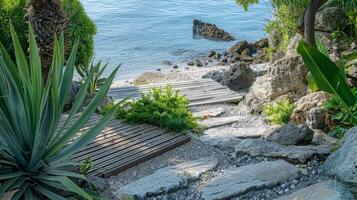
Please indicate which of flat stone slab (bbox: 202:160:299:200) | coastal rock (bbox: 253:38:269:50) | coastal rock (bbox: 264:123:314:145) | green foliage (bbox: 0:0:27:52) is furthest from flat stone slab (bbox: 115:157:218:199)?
coastal rock (bbox: 253:38:269:50)

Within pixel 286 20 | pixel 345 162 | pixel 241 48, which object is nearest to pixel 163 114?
pixel 345 162

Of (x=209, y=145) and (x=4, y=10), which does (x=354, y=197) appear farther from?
(x=4, y=10)

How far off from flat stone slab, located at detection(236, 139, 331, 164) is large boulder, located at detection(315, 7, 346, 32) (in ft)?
18.0

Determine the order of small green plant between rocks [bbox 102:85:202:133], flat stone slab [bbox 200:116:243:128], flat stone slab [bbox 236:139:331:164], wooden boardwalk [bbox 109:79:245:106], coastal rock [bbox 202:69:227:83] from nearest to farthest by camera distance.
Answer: flat stone slab [bbox 236:139:331:164], small green plant between rocks [bbox 102:85:202:133], flat stone slab [bbox 200:116:243:128], wooden boardwalk [bbox 109:79:245:106], coastal rock [bbox 202:69:227:83]

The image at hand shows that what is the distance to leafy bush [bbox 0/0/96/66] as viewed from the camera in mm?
8852

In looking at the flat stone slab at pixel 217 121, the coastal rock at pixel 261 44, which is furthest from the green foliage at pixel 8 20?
the coastal rock at pixel 261 44

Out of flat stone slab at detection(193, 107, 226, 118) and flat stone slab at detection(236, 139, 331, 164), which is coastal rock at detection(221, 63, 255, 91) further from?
flat stone slab at detection(236, 139, 331, 164)

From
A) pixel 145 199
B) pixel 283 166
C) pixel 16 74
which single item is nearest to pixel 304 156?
pixel 283 166

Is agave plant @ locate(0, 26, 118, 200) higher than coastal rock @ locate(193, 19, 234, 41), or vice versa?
agave plant @ locate(0, 26, 118, 200)

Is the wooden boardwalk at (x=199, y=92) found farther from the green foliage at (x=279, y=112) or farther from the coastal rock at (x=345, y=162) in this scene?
the coastal rock at (x=345, y=162)

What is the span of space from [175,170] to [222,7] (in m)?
20.8

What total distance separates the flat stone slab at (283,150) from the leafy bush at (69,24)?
4.25m

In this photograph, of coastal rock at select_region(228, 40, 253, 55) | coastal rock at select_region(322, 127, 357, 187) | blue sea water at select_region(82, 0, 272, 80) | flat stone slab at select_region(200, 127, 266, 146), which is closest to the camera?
coastal rock at select_region(322, 127, 357, 187)

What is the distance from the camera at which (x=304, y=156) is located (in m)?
4.93
